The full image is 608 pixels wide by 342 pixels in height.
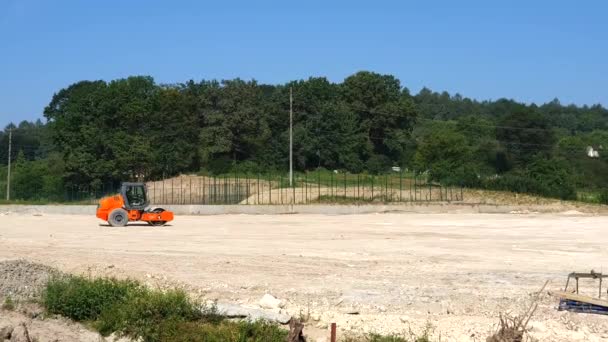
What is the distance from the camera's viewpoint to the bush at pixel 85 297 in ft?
47.1

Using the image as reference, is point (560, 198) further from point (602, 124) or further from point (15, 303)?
point (602, 124)

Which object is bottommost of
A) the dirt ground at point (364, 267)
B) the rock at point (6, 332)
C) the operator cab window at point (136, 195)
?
the rock at point (6, 332)

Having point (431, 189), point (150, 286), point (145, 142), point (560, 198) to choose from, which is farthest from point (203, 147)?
point (150, 286)

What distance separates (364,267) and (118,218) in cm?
2184

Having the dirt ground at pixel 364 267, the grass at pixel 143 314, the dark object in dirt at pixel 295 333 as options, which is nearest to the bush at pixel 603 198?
the dirt ground at pixel 364 267

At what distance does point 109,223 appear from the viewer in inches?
1567

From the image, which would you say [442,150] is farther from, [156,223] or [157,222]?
[157,222]

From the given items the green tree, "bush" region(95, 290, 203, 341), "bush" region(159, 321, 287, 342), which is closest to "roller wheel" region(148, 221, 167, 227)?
"bush" region(95, 290, 203, 341)

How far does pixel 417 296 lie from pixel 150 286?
5573 mm

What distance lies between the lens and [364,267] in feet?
67.6

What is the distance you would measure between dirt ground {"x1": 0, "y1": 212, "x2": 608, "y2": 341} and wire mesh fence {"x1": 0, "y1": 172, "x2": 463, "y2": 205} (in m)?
28.9

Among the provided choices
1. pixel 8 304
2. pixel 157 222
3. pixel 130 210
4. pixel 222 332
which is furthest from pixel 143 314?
pixel 157 222

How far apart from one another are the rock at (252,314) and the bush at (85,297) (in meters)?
1.94

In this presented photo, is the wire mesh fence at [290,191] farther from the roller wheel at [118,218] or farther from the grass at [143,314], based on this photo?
the grass at [143,314]
